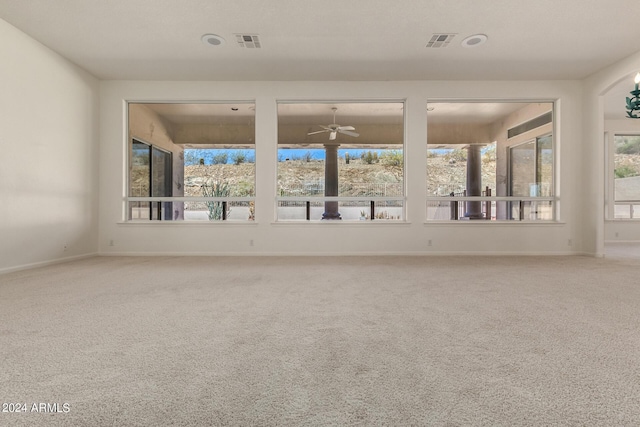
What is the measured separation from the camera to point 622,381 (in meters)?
1.33

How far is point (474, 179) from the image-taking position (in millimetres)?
5789

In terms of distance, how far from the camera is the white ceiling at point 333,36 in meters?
3.48

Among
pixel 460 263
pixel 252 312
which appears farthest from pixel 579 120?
pixel 252 312

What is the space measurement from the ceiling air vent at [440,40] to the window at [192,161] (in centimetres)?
316

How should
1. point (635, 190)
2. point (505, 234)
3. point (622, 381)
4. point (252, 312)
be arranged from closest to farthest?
point (622, 381) → point (252, 312) → point (505, 234) → point (635, 190)

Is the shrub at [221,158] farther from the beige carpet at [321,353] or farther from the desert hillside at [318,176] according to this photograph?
the beige carpet at [321,353]

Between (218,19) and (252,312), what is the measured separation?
3462 millimetres

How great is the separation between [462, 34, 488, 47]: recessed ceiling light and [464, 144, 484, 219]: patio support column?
2.06 meters

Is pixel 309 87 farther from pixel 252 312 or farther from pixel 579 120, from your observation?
pixel 579 120

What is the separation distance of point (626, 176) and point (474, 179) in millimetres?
5230

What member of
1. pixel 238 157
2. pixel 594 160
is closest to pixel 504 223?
pixel 594 160

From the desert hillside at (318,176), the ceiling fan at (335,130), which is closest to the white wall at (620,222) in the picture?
the desert hillside at (318,176)

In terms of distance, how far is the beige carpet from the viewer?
3.71ft

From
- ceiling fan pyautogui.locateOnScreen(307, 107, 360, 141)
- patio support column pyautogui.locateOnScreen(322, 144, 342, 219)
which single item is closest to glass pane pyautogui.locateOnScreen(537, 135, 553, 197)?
ceiling fan pyautogui.locateOnScreen(307, 107, 360, 141)
